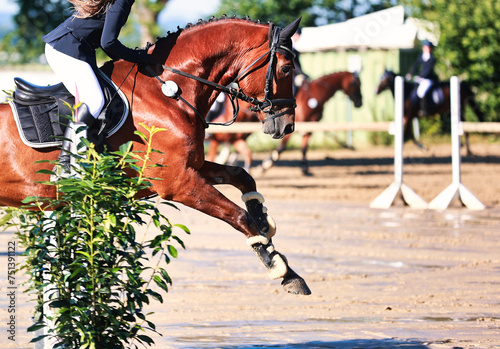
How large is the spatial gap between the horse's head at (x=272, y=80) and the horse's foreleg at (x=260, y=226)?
0.48 meters

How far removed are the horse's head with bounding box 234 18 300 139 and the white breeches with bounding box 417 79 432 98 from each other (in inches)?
615

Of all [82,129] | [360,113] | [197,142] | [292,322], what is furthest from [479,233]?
[360,113]

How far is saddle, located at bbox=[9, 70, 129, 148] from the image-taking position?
5.52m

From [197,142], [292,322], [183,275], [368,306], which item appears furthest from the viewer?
[183,275]

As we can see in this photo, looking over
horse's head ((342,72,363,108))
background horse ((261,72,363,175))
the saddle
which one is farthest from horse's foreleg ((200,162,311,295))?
horse's head ((342,72,363,108))

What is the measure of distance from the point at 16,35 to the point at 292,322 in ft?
76.4

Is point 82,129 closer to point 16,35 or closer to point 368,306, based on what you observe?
point 368,306

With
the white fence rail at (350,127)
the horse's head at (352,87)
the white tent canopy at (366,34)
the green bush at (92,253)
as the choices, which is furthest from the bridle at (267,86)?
the white tent canopy at (366,34)

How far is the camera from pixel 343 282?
25.8 ft

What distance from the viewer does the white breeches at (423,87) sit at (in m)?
21.0

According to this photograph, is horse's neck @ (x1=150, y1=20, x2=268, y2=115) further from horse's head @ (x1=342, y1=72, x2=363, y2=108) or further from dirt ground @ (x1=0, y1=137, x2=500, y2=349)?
horse's head @ (x1=342, y1=72, x2=363, y2=108)

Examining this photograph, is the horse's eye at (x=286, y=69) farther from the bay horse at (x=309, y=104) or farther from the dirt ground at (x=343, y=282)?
the bay horse at (x=309, y=104)

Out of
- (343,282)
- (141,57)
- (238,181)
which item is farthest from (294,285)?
(343,282)

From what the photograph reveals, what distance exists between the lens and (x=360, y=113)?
2619 centimetres
